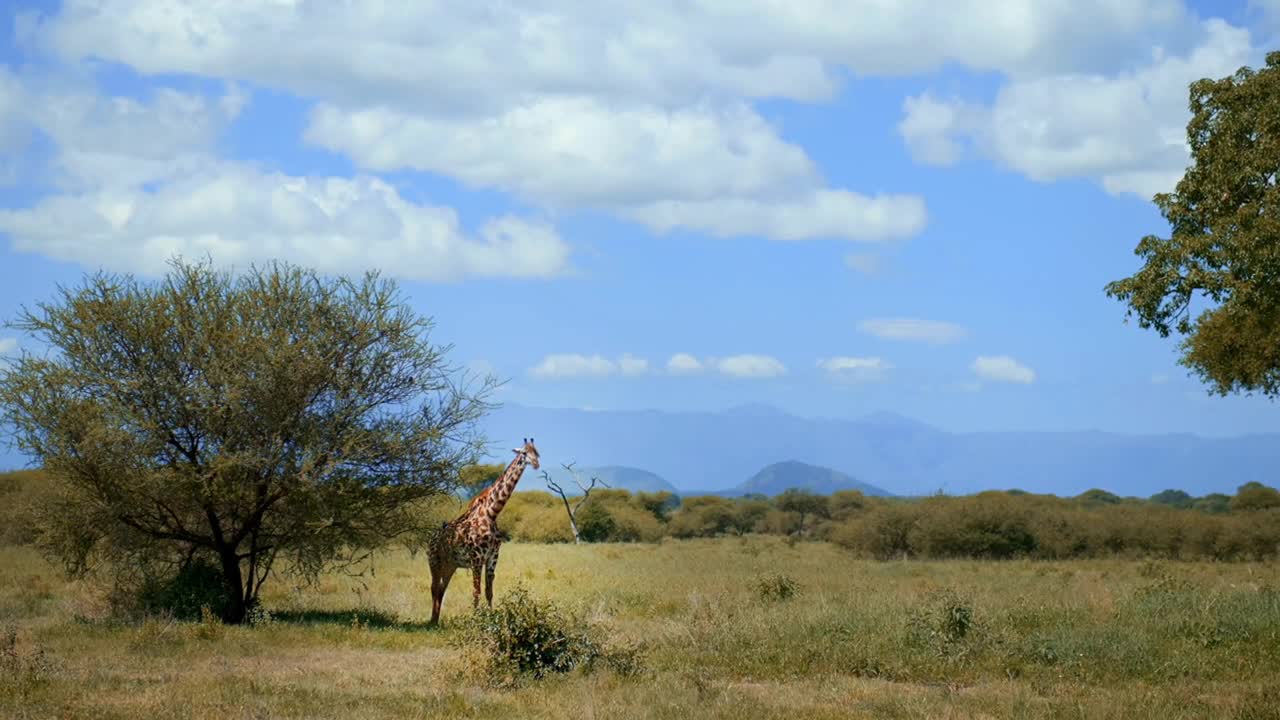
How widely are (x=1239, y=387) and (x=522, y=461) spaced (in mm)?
17571

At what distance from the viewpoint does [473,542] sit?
18938mm

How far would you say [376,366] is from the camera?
752 inches

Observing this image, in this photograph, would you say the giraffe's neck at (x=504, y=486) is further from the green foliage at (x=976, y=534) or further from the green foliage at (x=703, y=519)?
the green foliage at (x=703, y=519)

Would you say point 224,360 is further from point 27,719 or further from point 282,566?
point 282,566

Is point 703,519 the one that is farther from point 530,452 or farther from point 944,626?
point 944,626

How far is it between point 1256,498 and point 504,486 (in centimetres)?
4595

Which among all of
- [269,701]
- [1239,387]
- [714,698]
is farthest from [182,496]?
[1239,387]

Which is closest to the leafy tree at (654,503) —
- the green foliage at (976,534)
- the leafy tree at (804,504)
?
the leafy tree at (804,504)

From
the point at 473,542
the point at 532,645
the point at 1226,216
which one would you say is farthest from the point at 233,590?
the point at 1226,216

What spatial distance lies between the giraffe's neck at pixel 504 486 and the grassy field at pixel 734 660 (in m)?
2.02

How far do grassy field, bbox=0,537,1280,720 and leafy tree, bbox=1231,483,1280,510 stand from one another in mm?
36491

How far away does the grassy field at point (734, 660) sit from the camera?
453 inches

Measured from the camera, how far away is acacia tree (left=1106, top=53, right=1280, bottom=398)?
1881 cm

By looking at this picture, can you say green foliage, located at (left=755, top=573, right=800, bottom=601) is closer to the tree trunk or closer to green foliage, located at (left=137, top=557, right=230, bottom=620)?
the tree trunk
